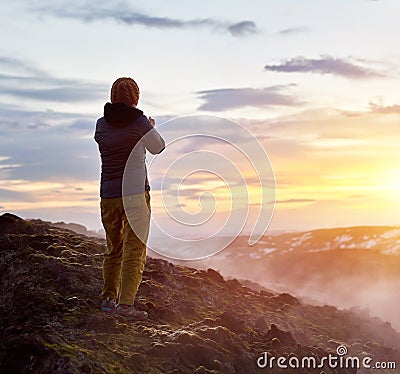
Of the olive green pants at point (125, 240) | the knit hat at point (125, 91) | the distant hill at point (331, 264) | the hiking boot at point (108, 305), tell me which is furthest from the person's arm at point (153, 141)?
the distant hill at point (331, 264)

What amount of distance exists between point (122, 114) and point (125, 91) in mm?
459

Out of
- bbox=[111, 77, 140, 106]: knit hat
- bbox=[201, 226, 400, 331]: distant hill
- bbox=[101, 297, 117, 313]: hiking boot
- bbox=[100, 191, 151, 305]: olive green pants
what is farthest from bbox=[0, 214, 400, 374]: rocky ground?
bbox=[201, 226, 400, 331]: distant hill

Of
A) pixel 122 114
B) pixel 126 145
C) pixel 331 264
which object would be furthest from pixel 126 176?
pixel 331 264

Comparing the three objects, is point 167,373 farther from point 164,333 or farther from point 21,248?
point 21,248

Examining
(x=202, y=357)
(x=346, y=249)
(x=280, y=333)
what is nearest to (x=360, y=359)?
(x=280, y=333)

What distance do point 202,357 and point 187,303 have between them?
4.04 meters

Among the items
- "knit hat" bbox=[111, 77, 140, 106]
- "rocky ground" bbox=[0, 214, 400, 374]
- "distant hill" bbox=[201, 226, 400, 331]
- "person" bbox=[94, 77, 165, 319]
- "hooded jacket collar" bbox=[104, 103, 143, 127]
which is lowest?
"rocky ground" bbox=[0, 214, 400, 374]

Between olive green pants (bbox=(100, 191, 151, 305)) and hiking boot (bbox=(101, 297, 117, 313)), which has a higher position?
olive green pants (bbox=(100, 191, 151, 305))

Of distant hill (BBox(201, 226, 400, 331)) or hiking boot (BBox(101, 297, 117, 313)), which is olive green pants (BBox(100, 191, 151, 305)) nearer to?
hiking boot (BBox(101, 297, 117, 313))

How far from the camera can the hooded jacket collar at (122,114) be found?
11.6 meters

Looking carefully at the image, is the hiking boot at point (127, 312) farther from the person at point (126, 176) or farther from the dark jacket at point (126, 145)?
the dark jacket at point (126, 145)

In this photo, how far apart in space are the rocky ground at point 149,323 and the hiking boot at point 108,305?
0.20m

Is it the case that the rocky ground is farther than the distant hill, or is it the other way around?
the distant hill

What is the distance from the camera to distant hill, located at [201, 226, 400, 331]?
67.9 m
